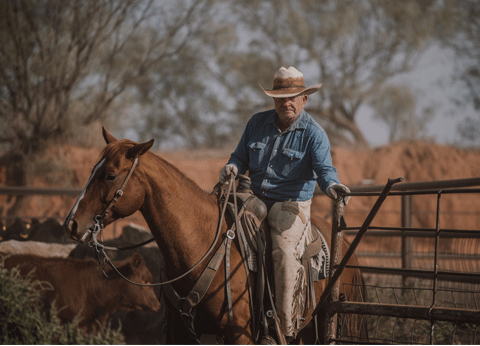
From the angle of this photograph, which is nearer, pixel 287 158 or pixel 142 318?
pixel 287 158

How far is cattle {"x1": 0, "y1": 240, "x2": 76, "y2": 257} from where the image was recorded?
620 cm

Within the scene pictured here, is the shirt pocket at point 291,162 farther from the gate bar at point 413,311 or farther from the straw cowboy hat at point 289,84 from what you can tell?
the gate bar at point 413,311

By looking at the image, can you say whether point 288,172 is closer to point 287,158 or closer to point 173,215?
point 287,158

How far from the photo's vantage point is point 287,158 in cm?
360

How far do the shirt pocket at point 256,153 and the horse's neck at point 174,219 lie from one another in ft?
2.21

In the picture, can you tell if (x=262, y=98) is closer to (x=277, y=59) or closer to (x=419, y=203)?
(x=277, y=59)

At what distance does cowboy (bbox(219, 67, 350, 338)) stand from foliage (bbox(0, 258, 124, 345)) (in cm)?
232

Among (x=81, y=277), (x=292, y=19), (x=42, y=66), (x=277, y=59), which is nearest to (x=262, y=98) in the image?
(x=277, y=59)

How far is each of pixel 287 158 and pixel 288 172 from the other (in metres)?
0.11

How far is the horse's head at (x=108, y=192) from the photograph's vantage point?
2891mm

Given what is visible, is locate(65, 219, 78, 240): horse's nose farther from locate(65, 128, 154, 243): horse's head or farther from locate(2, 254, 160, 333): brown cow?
locate(2, 254, 160, 333): brown cow

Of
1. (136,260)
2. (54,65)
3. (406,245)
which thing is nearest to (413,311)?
(406,245)

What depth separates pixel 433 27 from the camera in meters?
21.6

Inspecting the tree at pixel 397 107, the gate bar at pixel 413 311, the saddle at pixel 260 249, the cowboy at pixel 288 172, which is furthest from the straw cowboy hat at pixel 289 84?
the tree at pixel 397 107
